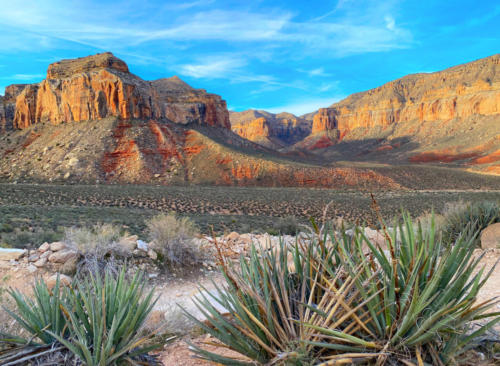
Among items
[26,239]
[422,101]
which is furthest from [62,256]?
[422,101]

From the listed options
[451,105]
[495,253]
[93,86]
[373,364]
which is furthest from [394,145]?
[373,364]

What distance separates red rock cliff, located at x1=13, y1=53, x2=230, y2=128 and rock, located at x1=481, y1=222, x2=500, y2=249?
5197cm

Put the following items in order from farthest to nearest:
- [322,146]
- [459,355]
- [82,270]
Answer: [322,146] → [82,270] → [459,355]

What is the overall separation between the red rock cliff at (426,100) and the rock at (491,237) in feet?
345

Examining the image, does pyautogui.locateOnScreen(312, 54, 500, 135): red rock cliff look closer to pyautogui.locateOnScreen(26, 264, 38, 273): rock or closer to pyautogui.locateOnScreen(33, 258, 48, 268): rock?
pyautogui.locateOnScreen(33, 258, 48, 268): rock

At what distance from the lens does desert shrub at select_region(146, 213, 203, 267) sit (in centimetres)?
736

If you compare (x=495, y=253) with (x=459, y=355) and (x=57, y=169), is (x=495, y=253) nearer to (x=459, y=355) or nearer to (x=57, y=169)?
(x=459, y=355)

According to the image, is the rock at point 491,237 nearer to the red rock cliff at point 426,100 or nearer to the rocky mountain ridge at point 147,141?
the rocky mountain ridge at point 147,141

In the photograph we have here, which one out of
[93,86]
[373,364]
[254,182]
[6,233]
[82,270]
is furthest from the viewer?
[93,86]

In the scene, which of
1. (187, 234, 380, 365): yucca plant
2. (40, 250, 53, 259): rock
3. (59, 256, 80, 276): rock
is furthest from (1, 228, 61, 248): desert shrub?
(187, 234, 380, 365): yucca plant

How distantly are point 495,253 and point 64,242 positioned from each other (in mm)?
9834

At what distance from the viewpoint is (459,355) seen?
219 cm

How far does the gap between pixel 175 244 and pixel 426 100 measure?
12701 cm

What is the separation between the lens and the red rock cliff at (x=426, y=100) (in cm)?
9419
